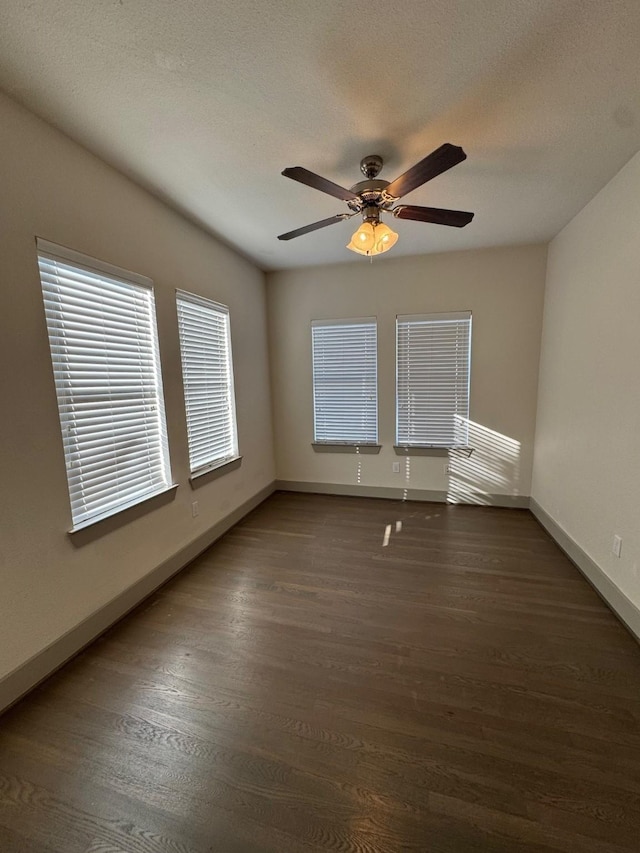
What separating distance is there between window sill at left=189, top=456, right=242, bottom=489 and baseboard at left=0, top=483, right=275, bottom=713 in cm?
47

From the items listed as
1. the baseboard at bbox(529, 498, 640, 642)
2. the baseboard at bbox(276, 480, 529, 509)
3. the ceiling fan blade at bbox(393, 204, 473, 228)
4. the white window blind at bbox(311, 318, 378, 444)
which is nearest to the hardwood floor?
the baseboard at bbox(529, 498, 640, 642)

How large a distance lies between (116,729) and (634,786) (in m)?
2.07

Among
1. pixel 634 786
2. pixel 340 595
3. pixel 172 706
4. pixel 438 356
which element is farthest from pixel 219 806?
pixel 438 356

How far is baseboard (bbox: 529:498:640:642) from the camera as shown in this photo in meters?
2.00

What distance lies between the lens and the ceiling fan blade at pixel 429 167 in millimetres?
1474

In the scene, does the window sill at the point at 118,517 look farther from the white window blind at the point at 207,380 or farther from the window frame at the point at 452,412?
the window frame at the point at 452,412

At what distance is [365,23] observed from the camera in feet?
4.26

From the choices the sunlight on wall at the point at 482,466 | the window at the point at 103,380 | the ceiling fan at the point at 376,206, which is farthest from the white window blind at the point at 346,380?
the window at the point at 103,380

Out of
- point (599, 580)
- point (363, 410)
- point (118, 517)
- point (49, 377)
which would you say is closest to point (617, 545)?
point (599, 580)

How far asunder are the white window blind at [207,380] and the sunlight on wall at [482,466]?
2530mm

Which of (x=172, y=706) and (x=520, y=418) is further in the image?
(x=520, y=418)

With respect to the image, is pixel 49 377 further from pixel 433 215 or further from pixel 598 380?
pixel 598 380

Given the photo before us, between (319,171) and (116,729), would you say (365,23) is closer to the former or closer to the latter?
(319,171)

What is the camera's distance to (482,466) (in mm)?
3879
